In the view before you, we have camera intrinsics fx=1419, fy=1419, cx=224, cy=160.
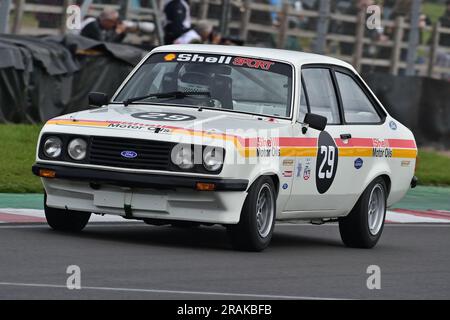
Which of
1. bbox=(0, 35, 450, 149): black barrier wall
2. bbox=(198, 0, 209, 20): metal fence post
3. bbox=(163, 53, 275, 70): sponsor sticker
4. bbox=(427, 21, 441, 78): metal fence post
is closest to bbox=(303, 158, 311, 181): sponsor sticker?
bbox=(163, 53, 275, 70): sponsor sticker

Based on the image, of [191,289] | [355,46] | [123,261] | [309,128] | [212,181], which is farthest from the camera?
[355,46]

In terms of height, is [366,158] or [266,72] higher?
[266,72]

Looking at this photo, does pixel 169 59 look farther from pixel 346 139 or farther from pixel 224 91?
pixel 346 139

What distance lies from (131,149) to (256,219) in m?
1.10

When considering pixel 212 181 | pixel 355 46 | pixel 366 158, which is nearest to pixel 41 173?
pixel 212 181

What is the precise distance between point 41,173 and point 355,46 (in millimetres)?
17248

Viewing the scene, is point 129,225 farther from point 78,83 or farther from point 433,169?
point 433,169

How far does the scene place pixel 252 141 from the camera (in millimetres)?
10805

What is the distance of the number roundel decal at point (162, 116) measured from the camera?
436 inches

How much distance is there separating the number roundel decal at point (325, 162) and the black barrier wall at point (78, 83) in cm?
903

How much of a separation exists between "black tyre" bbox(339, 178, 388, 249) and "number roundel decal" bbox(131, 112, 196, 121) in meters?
2.08

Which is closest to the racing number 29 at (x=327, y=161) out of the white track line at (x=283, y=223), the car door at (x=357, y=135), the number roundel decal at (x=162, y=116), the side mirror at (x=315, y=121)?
the car door at (x=357, y=135)

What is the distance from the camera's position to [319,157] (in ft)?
38.7
